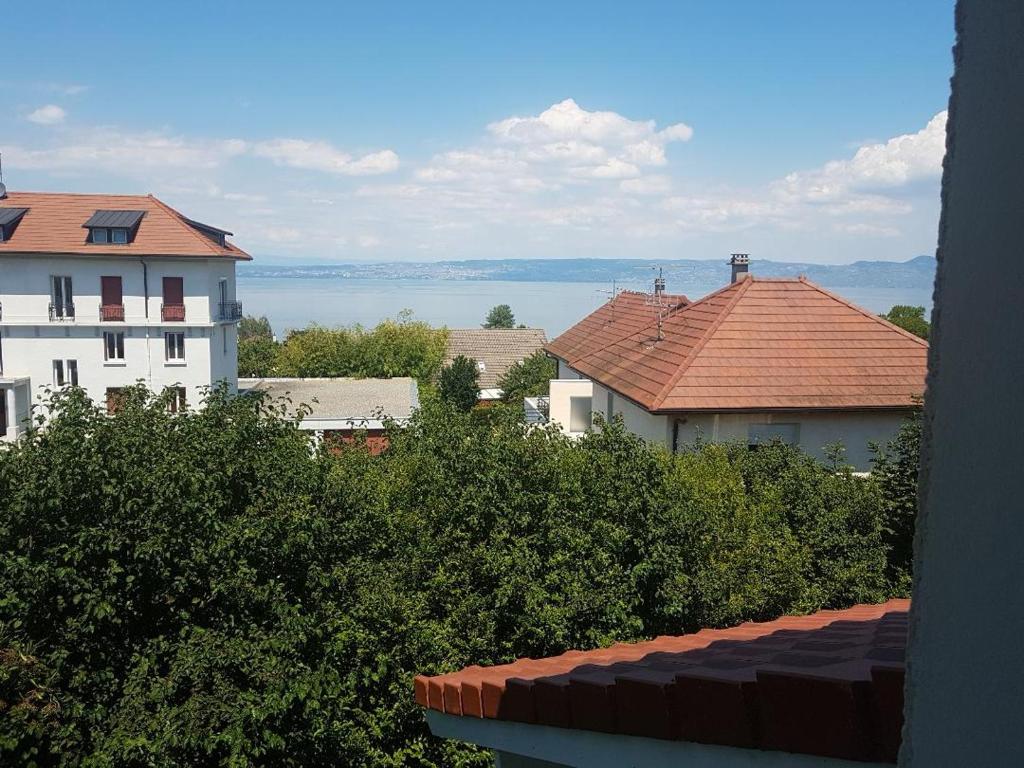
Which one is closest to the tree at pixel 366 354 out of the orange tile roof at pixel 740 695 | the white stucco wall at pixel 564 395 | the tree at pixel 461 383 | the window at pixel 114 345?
the tree at pixel 461 383

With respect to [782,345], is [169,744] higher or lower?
lower

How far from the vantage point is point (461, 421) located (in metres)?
12.3

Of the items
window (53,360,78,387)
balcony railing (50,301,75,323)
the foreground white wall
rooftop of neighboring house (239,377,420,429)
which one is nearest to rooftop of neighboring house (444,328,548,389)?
rooftop of neighboring house (239,377,420,429)

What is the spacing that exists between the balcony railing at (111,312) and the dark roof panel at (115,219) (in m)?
3.55

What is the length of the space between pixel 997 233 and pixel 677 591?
A: 9.42m

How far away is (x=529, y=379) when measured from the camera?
41.2m

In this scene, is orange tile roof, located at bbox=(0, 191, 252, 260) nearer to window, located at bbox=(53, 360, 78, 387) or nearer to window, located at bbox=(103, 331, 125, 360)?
window, located at bbox=(103, 331, 125, 360)

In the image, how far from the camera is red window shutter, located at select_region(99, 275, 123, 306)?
3722cm

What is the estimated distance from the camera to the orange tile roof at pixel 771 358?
60.6 feet

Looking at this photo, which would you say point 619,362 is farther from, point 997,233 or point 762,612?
point 997,233

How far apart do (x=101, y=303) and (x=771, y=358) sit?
30.0 metres

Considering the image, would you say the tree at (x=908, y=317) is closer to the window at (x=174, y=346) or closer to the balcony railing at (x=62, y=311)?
the window at (x=174, y=346)

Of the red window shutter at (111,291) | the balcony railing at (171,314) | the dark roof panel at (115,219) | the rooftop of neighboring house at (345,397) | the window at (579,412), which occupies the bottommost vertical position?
the rooftop of neighboring house at (345,397)

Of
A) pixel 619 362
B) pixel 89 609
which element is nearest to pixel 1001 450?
pixel 89 609
